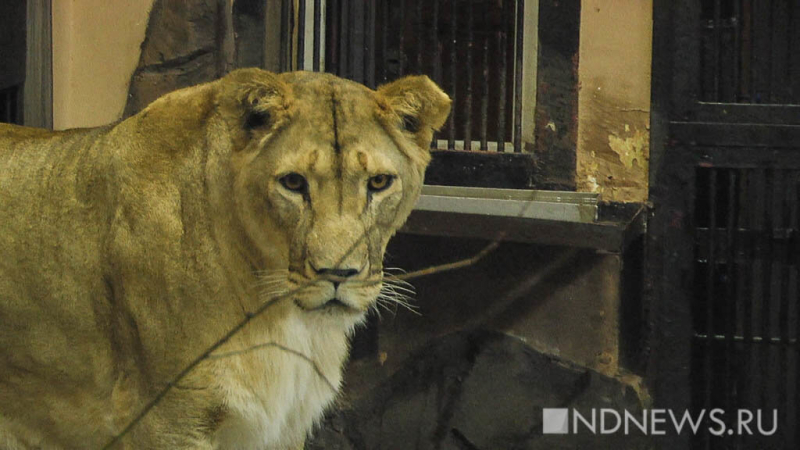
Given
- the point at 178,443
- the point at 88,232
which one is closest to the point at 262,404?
the point at 178,443

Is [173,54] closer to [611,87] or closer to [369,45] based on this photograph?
[369,45]

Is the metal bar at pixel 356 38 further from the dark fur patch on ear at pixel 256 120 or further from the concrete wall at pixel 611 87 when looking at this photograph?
the dark fur patch on ear at pixel 256 120

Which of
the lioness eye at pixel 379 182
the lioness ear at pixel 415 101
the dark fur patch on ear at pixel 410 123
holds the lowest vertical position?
the lioness eye at pixel 379 182

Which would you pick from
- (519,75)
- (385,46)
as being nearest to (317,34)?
→ (385,46)

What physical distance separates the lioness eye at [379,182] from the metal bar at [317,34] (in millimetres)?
2447

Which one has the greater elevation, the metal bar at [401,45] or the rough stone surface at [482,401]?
the metal bar at [401,45]

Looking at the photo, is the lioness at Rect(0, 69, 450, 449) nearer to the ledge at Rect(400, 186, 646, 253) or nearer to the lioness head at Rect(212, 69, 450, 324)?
the lioness head at Rect(212, 69, 450, 324)

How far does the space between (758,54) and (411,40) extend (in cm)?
164

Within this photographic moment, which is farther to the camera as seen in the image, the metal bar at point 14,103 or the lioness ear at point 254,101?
the metal bar at point 14,103

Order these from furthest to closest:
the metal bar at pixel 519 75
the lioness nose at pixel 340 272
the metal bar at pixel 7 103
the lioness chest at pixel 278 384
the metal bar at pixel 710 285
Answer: the metal bar at pixel 710 285
the metal bar at pixel 519 75
the metal bar at pixel 7 103
the lioness chest at pixel 278 384
the lioness nose at pixel 340 272

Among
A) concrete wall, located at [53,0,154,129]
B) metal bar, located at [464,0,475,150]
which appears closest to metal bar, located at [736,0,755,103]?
metal bar, located at [464,0,475,150]

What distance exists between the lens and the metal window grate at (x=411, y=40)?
5.83m

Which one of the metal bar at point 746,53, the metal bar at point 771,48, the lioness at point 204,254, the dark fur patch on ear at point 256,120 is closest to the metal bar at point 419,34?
the metal bar at point 746,53

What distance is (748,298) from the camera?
614 centimetres
